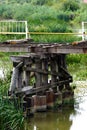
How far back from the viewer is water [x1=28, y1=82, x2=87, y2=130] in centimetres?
1425

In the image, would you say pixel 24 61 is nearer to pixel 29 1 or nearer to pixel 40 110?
pixel 40 110

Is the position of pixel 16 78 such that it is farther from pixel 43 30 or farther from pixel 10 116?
pixel 43 30

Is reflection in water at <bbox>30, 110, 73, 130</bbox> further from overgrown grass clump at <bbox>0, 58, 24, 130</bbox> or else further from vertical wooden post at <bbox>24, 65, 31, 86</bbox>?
overgrown grass clump at <bbox>0, 58, 24, 130</bbox>

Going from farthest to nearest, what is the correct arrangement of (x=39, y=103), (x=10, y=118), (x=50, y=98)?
(x=50, y=98), (x=39, y=103), (x=10, y=118)

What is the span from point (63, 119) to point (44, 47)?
2.18m

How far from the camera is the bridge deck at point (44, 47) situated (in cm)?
1492

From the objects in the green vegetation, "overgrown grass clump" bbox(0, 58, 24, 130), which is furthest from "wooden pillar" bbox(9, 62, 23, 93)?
"overgrown grass clump" bbox(0, 58, 24, 130)

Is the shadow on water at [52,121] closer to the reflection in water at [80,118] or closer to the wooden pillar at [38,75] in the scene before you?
the reflection in water at [80,118]

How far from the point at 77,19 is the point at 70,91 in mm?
33794

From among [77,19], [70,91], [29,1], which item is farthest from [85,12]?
[70,91]

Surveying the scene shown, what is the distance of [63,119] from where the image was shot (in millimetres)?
15047

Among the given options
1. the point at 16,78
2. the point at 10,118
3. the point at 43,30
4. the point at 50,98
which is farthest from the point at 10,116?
the point at 43,30

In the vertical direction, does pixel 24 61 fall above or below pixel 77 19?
below

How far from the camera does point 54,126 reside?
1437 cm
